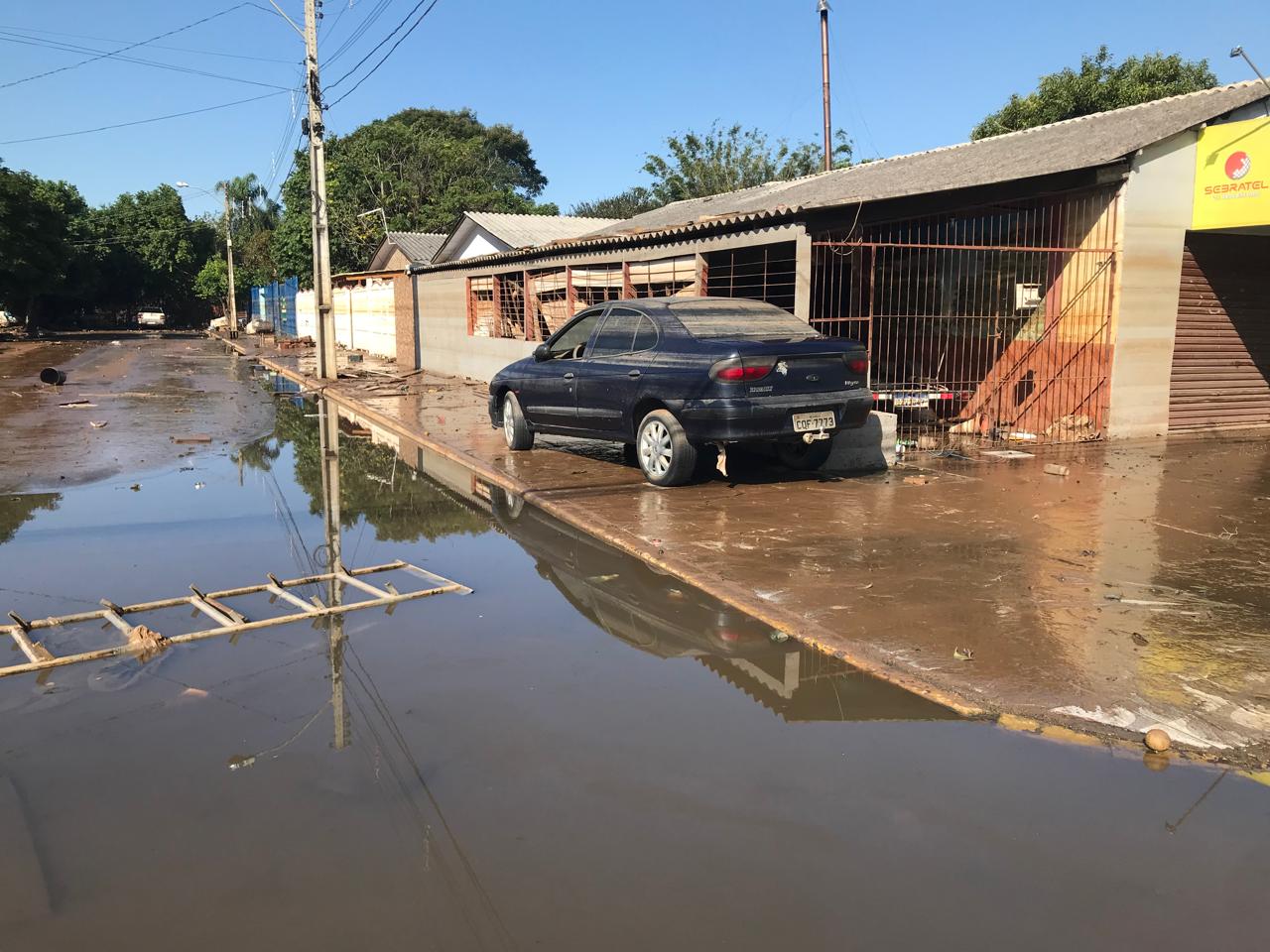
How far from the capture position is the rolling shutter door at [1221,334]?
12609 mm

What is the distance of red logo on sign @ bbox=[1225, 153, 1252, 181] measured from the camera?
11.4 m

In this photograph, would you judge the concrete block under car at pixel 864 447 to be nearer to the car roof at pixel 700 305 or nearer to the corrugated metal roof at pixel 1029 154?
the car roof at pixel 700 305

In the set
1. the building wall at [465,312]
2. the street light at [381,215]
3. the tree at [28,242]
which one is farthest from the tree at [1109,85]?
the tree at [28,242]

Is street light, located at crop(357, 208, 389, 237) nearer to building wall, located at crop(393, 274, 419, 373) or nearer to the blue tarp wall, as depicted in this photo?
the blue tarp wall

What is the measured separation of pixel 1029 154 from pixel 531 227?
20.0 meters

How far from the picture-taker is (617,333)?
9.79 metres

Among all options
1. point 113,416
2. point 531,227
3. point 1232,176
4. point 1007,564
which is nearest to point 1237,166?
point 1232,176

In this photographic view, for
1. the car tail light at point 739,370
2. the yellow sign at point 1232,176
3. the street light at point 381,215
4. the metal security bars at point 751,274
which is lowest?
the car tail light at point 739,370

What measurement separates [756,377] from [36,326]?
57291 millimetres

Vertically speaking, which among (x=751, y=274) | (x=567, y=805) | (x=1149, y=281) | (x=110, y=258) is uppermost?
(x=110, y=258)

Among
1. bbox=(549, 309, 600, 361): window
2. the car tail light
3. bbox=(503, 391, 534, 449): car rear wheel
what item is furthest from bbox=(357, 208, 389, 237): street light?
the car tail light

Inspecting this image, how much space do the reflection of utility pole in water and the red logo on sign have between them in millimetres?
10969

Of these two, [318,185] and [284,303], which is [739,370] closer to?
[318,185]

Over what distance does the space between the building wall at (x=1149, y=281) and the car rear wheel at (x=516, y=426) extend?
7.31 meters
